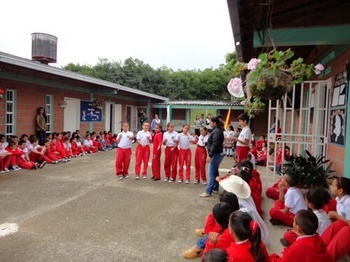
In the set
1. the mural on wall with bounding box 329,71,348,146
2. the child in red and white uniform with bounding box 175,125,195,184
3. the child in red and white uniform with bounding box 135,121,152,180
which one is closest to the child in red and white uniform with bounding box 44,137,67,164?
the child in red and white uniform with bounding box 135,121,152,180

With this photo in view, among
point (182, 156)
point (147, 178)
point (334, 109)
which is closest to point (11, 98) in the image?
point (147, 178)

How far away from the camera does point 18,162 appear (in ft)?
23.0

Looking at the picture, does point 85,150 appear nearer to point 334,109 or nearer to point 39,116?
point 39,116

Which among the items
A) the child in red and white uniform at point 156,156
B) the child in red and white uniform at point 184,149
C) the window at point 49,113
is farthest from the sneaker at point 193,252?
the window at point 49,113

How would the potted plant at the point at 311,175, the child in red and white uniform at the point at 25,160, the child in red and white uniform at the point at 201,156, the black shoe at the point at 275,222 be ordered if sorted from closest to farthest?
the black shoe at the point at 275,222, the potted plant at the point at 311,175, the child in red and white uniform at the point at 201,156, the child in red and white uniform at the point at 25,160

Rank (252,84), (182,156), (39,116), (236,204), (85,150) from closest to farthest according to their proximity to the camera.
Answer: (236,204) → (252,84) → (182,156) → (39,116) → (85,150)

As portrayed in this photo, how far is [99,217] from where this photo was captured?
3.94 m

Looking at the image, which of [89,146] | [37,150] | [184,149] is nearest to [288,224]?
[184,149]

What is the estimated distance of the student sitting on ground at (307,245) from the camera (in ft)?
6.40

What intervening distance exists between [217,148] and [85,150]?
656 centimetres

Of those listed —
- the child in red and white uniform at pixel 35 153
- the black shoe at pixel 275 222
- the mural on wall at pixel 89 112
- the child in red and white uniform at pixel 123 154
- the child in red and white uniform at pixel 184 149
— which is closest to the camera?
the black shoe at pixel 275 222

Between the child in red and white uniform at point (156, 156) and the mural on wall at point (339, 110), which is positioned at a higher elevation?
the mural on wall at point (339, 110)

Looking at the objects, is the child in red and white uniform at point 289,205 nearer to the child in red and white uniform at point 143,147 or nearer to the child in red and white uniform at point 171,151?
the child in red and white uniform at point 171,151

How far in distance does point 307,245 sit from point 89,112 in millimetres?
11021
